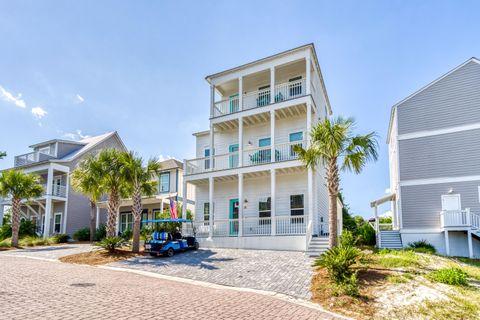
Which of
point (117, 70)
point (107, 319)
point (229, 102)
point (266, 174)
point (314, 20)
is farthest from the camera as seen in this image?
point (229, 102)

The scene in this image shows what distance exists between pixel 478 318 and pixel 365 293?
273 cm

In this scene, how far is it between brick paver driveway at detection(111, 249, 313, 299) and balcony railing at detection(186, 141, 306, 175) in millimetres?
5796

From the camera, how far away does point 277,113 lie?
21516 mm

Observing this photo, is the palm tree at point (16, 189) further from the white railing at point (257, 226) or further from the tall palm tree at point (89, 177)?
the white railing at point (257, 226)

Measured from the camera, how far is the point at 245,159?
22281 mm

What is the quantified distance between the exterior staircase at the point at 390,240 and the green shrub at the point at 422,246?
627 millimetres

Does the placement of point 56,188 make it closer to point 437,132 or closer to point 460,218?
point 437,132

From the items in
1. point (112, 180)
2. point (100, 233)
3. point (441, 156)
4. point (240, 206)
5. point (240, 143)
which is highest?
point (240, 143)

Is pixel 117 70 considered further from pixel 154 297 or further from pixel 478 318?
pixel 478 318

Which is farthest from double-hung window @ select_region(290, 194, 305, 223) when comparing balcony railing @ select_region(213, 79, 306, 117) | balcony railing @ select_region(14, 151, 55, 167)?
balcony railing @ select_region(14, 151, 55, 167)

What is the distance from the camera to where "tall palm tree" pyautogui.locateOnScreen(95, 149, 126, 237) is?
63.7 feet

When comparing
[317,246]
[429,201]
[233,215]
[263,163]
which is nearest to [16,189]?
[233,215]

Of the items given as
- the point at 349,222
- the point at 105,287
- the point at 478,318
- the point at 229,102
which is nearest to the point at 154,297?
the point at 105,287

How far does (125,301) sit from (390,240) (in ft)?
53.3
